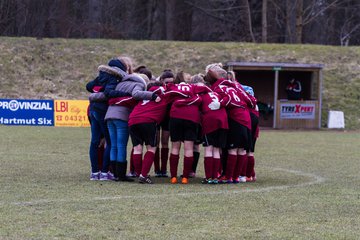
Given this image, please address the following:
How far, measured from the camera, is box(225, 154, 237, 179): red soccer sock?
11516mm

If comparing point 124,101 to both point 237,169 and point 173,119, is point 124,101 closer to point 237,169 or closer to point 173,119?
point 173,119

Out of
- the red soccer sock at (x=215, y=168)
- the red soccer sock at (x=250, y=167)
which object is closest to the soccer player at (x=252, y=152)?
the red soccer sock at (x=250, y=167)

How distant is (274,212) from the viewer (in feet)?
28.0

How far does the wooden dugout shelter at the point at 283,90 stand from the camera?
31.3 m

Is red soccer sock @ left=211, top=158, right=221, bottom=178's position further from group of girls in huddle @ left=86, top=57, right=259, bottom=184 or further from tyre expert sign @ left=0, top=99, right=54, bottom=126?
tyre expert sign @ left=0, top=99, right=54, bottom=126

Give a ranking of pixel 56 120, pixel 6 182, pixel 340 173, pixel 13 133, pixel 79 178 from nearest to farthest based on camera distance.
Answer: pixel 6 182, pixel 79 178, pixel 340 173, pixel 13 133, pixel 56 120

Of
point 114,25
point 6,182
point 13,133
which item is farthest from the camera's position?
point 114,25

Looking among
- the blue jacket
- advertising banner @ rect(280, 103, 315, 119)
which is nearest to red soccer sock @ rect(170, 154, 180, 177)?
the blue jacket

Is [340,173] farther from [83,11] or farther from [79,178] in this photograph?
[83,11]

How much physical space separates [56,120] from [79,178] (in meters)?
17.2

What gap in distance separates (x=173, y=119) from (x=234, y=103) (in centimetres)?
96

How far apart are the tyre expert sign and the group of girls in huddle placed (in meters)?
17.2

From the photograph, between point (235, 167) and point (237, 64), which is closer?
point (235, 167)

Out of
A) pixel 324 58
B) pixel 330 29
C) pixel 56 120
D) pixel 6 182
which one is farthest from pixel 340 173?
pixel 330 29
